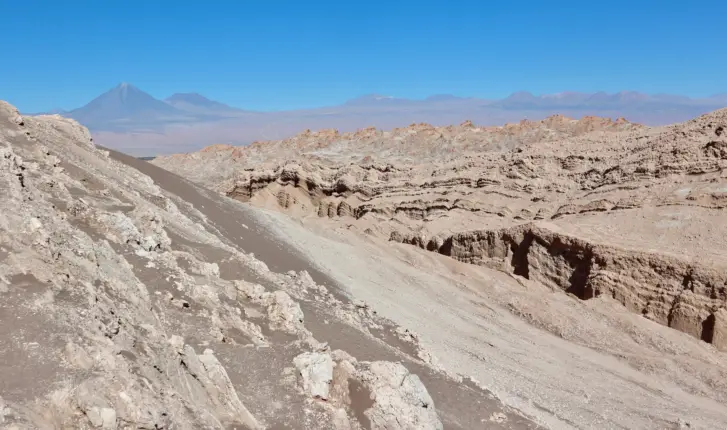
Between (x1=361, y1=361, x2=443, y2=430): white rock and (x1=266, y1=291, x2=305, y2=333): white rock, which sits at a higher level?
(x1=266, y1=291, x2=305, y2=333): white rock

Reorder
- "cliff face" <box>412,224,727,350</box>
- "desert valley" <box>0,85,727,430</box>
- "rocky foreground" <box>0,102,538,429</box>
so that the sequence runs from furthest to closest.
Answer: "cliff face" <box>412,224,727,350</box> < "desert valley" <box>0,85,727,430</box> < "rocky foreground" <box>0,102,538,429</box>

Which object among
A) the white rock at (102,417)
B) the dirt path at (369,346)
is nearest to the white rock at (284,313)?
the dirt path at (369,346)

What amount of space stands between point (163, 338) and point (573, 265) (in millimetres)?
12418

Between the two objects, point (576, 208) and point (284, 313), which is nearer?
point (284, 313)

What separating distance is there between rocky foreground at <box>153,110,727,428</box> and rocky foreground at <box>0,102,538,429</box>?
2.86m

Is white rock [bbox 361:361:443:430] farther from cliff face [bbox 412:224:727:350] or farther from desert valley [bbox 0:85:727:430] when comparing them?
cliff face [bbox 412:224:727:350]

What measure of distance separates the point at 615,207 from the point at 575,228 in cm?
211

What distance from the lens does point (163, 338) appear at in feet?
17.9

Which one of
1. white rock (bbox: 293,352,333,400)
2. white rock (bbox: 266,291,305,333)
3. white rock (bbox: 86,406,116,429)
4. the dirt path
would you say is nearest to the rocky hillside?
the dirt path

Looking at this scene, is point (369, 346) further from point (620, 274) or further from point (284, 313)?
point (620, 274)

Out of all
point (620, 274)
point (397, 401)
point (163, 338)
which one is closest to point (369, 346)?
point (397, 401)

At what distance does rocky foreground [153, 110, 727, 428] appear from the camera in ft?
35.8

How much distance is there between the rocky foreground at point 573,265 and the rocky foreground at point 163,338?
2862mm

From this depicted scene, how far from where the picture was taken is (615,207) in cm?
1717
